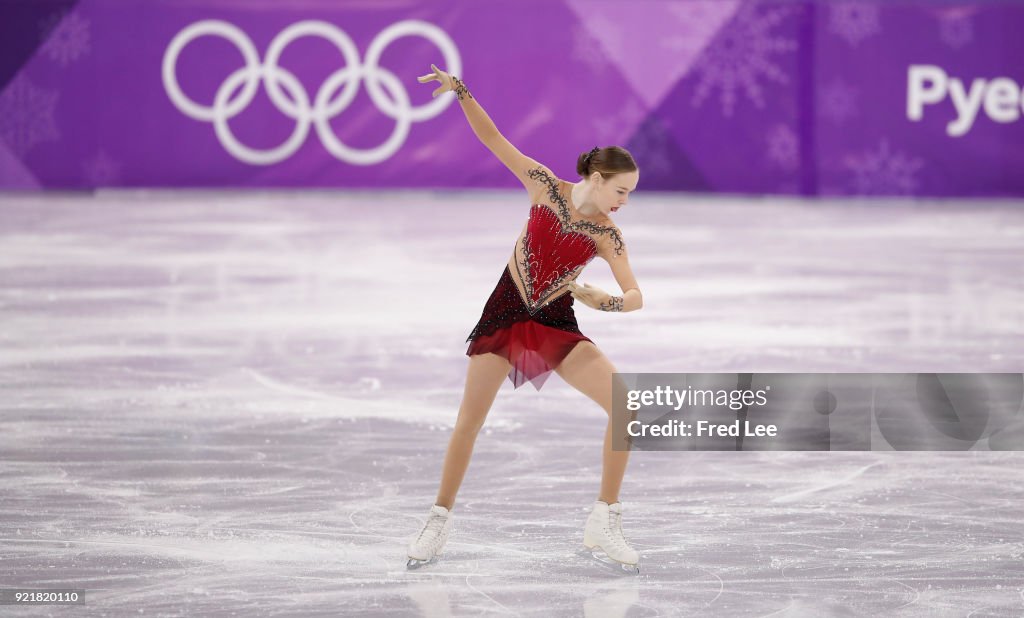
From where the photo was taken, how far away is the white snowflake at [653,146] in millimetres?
17375

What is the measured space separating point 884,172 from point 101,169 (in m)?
8.83

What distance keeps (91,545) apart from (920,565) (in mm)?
2671

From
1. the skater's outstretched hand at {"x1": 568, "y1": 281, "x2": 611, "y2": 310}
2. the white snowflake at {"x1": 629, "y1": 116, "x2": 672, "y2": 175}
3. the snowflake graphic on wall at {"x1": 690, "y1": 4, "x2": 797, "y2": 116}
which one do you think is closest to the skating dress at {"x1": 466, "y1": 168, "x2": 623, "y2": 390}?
the skater's outstretched hand at {"x1": 568, "y1": 281, "x2": 611, "y2": 310}

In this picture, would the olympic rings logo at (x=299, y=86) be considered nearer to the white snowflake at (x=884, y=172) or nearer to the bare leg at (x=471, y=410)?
the white snowflake at (x=884, y=172)

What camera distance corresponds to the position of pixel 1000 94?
16.8 m

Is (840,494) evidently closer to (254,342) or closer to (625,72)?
(254,342)

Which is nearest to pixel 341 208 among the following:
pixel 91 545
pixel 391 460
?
pixel 391 460

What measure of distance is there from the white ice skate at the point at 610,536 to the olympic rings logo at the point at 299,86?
12579 mm

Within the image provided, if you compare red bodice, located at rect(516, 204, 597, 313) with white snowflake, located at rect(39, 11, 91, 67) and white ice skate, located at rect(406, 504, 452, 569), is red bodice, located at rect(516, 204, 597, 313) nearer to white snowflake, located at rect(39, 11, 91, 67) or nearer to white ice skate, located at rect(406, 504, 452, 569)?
white ice skate, located at rect(406, 504, 452, 569)

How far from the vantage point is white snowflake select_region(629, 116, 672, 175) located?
1738cm

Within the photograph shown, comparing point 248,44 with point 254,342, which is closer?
point 254,342

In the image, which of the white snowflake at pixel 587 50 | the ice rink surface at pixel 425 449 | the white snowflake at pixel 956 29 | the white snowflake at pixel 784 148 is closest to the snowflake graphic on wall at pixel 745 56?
the white snowflake at pixel 784 148

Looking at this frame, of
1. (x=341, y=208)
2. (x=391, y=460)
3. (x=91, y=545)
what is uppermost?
(x=341, y=208)

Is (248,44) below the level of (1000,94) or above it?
below
